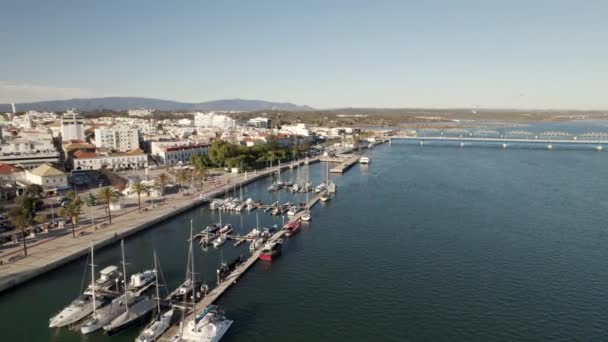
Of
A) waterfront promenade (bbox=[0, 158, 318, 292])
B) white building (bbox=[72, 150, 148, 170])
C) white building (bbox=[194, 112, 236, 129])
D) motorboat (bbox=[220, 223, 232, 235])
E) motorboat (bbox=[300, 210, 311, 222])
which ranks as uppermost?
white building (bbox=[194, 112, 236, 129])

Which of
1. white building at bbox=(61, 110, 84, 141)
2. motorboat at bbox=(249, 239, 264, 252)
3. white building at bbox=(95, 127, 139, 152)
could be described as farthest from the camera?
white building at bbox=(61, 110, 84, 141)

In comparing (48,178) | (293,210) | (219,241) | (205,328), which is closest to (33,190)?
(48,178)

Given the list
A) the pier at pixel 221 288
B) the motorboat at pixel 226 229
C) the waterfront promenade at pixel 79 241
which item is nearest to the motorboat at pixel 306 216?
the pier at pixel 221 288

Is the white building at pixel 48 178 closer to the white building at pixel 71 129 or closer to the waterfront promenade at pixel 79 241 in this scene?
the waterfront promenade at pixel 79 241

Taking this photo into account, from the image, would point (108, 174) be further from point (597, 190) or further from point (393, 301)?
point (597, 190)

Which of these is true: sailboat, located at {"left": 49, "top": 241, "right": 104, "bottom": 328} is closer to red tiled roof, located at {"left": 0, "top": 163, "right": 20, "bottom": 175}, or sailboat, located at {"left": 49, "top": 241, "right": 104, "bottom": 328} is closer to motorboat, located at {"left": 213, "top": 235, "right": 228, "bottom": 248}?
motorboat, located at {"left": 213, "top": 235, "right": 228, "bottom": 248}

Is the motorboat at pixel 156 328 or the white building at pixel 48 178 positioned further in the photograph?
the white building at pixel 48 178

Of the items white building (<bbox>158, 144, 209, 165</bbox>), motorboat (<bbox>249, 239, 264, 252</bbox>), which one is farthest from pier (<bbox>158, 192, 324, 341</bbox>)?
white building (<bbox>158, 144, 209, 165</bbox>)
